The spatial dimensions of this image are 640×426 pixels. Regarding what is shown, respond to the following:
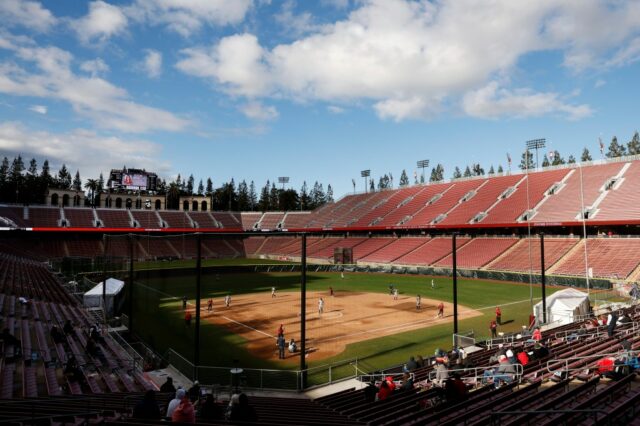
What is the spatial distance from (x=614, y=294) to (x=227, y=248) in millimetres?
75114

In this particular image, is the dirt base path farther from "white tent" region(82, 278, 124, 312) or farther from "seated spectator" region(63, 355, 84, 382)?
"seated spectator" region(63, 355, 84, 382)

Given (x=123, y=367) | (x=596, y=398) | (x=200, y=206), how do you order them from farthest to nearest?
(x=200, y=206), (x=123, y=367), (x=596, y=398)

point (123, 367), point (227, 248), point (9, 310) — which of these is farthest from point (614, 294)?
point (227, 248)

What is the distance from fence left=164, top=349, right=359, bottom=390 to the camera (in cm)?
1781

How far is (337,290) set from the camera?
48.1 metres

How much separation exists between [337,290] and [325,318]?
586 inches

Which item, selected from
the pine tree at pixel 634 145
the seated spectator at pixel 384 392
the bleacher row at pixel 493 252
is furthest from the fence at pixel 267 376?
the pine tree at pixel 634 145

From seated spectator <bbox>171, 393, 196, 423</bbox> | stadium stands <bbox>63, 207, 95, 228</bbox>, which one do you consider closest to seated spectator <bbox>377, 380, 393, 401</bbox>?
seated spectator <bbox>171, 393, 196, 423</bbox>

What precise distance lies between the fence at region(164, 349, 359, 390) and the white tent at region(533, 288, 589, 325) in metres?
14.7

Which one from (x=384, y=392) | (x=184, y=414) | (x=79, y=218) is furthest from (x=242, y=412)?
(x=79, y=218)

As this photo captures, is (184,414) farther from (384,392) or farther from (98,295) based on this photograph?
(98,295)

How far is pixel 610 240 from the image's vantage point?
52.2 m

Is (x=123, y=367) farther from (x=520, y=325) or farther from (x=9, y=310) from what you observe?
(x=520, y=325)

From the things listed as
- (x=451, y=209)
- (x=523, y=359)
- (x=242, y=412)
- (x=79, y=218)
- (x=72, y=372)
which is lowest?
(x=72, y=372)
